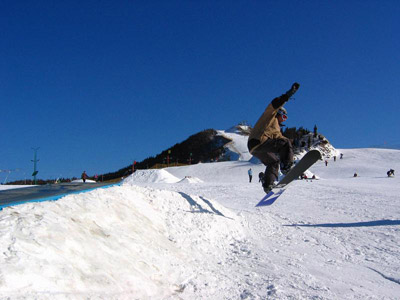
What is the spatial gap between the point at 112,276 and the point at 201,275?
4.14ft

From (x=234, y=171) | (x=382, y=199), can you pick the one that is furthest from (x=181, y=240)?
(x=234, y=171)

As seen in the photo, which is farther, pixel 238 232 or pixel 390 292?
pixel 238 232

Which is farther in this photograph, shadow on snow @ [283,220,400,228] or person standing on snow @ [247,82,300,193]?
shadow on snow @ [283,220,400,228]

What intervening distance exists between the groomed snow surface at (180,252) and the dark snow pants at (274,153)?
1.37 metres

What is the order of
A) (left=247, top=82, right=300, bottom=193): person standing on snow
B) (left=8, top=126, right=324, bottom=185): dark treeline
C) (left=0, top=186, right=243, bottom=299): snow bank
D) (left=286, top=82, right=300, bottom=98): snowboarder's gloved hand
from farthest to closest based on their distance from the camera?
(left=8, top=126, right=324, bottom=185): dark treeline, (left=247, top=82, right=300, bottom=193): person standing on snow, (left=286, top=82, right=300, bottom=98): snowboarder's gloved hand, (left=0, top=186, right=243, bottom=299): snow bank

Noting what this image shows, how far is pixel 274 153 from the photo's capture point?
23.7 feet

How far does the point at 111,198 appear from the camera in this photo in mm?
4906

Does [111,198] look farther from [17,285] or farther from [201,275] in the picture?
[17,285]

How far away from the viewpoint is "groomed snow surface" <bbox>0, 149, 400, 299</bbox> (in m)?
2.64

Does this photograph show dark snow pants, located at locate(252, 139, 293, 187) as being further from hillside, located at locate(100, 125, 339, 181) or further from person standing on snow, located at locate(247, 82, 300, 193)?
hillside, located at locate(100, 125, 339, 181)

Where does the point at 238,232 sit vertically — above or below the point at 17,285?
below

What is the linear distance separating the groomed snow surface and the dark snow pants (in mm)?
1370

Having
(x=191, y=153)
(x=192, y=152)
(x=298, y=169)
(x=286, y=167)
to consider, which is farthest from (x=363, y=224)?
(x=192, y=152)

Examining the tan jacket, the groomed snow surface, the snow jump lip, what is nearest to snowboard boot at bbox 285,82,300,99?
the tan jacket
